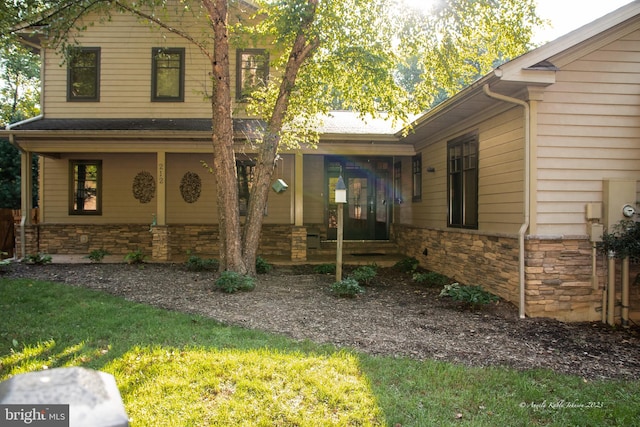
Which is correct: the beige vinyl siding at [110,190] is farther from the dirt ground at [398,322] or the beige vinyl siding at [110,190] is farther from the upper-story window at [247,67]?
the dirt ground at [398,322]

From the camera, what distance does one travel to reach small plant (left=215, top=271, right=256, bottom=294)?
6.47m

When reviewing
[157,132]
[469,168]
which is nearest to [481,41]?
[469,168]

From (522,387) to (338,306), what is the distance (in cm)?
290

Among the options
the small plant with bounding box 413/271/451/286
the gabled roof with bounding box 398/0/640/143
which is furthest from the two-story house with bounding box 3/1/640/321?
the small plant with bounding box 413/271/451/286

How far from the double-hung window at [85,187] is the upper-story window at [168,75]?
2.61 m

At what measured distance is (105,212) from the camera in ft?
37.8

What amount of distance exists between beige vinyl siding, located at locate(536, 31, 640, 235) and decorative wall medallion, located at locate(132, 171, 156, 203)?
965cm

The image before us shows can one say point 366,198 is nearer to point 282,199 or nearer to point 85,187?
point 282,199

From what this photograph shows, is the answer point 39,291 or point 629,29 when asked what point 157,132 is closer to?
point 39,291

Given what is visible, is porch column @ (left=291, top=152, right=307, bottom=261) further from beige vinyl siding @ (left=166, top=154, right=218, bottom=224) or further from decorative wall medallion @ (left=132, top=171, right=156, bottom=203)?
decorative wall medallion @ (left=132, top=171, right=156, bottom=203)

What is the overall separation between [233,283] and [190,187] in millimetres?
5837

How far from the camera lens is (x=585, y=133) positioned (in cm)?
569

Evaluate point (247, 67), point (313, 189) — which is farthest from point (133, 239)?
point (247, 67)

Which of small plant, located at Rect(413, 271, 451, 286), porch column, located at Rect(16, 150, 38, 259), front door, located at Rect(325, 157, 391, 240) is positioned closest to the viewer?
small plant, located at Rect(413, 271, 451, 286)
